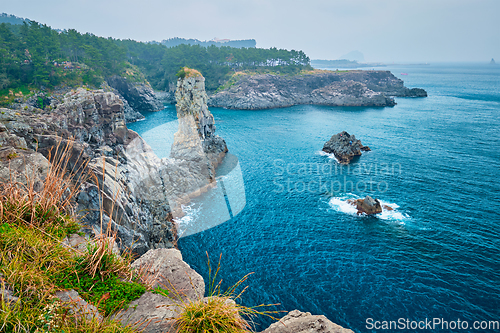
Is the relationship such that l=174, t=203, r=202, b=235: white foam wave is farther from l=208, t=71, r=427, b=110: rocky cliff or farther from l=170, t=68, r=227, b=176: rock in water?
l=208, t=71, r=427, b=110: rocky cliff

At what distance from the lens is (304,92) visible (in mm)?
132875

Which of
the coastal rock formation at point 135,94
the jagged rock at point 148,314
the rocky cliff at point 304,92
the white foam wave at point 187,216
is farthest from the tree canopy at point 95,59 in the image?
the jagged rock at point 148,314

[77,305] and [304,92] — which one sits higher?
[304,92]

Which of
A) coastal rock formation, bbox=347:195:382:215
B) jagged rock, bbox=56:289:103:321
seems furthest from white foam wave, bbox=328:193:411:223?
jagged rock, bbox=56:289:103:321

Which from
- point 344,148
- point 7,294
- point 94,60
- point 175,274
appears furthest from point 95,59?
point 7,294

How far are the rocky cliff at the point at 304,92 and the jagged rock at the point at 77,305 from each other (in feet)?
371

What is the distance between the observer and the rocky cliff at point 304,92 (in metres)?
118

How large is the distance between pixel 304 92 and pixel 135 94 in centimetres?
7908

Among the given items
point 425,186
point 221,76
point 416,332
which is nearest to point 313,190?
point 425,186

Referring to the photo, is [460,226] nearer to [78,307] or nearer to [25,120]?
[78,307]

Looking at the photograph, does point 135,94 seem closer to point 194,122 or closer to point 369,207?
point 194,122

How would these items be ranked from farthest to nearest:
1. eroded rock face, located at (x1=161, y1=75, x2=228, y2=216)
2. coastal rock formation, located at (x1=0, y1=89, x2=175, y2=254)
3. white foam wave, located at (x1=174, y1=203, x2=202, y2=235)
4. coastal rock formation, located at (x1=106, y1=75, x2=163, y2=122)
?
coastal rock formation, located at (x1=106, y1=75, x2=163, y2=122) → eroded rock face, located at (x1=161, y1=75, x2=228, y2=216) → white foam wave, located at (x1=174, y1=203, x2=202, y2=235) → coastal rock formation, located at (x1=0, y1=89, x2=175, y2=254)

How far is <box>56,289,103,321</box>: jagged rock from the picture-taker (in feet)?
14.9

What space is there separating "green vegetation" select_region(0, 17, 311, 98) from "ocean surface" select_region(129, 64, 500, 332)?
130 feet
